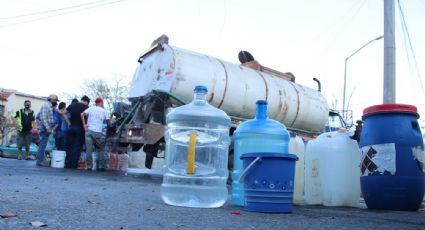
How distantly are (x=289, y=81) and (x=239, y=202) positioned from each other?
812 cm

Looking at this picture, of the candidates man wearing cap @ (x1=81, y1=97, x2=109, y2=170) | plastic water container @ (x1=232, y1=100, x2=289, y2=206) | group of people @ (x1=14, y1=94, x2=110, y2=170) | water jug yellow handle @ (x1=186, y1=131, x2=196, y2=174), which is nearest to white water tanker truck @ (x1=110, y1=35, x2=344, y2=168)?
man wearing cap @ (x1=81, y1=97, x2=109, y2=170)

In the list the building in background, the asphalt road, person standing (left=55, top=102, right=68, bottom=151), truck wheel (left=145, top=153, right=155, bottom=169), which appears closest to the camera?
the asphalt road

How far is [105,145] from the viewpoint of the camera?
10.8 meters

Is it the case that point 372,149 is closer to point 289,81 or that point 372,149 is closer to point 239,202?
point 239,202

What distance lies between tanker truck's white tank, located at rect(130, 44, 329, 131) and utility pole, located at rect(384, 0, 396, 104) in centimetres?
236

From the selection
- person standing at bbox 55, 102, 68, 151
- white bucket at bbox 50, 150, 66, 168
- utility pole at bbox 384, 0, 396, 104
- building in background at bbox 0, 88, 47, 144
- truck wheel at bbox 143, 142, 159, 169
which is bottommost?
white bucket at bbox 50, 150, 66, 168

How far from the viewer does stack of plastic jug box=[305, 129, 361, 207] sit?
455 cm

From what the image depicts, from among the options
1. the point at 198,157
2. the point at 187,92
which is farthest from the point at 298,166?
the point at 187,92

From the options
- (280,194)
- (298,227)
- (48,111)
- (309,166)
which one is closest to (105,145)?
(48,111)

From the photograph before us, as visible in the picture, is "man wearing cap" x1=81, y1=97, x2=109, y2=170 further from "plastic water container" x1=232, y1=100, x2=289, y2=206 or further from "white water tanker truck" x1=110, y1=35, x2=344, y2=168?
"plastic water container" x1=232, y1=100, x2=289, y2=206

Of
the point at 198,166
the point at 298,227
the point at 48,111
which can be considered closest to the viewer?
the point at 298,227

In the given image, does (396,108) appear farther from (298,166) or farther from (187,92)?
(187,92)

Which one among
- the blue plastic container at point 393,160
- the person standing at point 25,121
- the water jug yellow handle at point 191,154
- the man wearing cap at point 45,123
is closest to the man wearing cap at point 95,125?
the man wearing cap at point 45,123

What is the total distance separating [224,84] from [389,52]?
3986 mm
